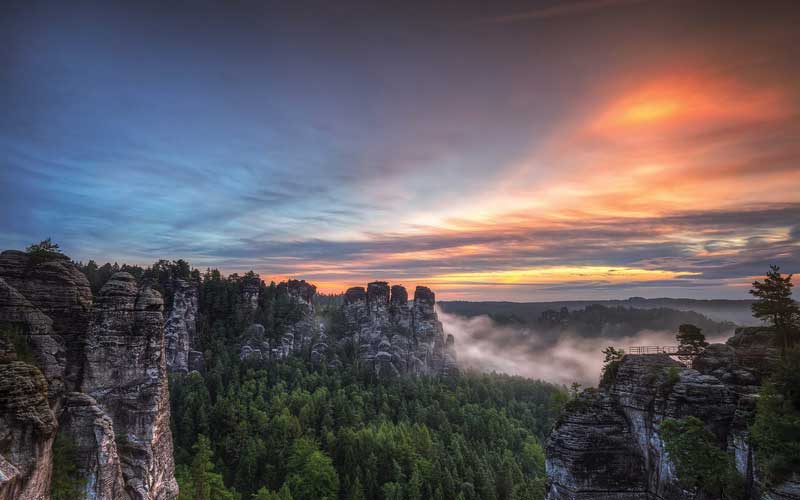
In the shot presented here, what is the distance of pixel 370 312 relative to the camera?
4855 inches

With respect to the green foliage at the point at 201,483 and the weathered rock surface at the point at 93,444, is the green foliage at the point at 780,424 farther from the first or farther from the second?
the green foliage at the point at 201,483

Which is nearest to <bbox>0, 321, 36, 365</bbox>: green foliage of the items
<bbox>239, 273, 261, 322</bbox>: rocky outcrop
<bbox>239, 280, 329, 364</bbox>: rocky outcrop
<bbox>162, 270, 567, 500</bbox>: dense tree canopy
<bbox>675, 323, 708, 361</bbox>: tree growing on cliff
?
<bbox>162, 270, 567, 500</bbox>: dense tree canopy

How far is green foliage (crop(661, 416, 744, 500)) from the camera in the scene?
71.7 ft

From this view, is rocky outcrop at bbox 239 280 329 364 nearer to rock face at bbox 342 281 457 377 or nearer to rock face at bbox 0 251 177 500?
rock face at bbox 342 281 457 377

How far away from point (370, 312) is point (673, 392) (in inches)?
3998

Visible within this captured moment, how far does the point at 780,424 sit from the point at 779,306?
12407 millimetres

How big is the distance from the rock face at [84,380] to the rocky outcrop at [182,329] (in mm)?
62255

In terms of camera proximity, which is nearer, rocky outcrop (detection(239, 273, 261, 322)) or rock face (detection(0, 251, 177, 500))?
rock face (detection(0, 251, 177, 500))

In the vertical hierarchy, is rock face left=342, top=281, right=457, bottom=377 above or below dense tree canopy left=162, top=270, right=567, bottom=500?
above

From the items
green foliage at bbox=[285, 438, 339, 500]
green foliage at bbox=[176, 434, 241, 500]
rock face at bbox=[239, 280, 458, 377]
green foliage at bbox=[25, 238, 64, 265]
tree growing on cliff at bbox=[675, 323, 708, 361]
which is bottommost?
green foliage at bbox=[285, 438, 339, 500]

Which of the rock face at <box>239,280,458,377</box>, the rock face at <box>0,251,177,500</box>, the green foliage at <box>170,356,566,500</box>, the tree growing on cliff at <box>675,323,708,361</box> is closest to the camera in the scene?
the rock face at <box>0,251,177,500</box>

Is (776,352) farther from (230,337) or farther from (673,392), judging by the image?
(230,337)

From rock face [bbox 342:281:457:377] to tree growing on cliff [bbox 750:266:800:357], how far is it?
8456 centimetres

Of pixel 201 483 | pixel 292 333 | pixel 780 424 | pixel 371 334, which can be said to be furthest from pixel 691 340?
pixel 292 333
